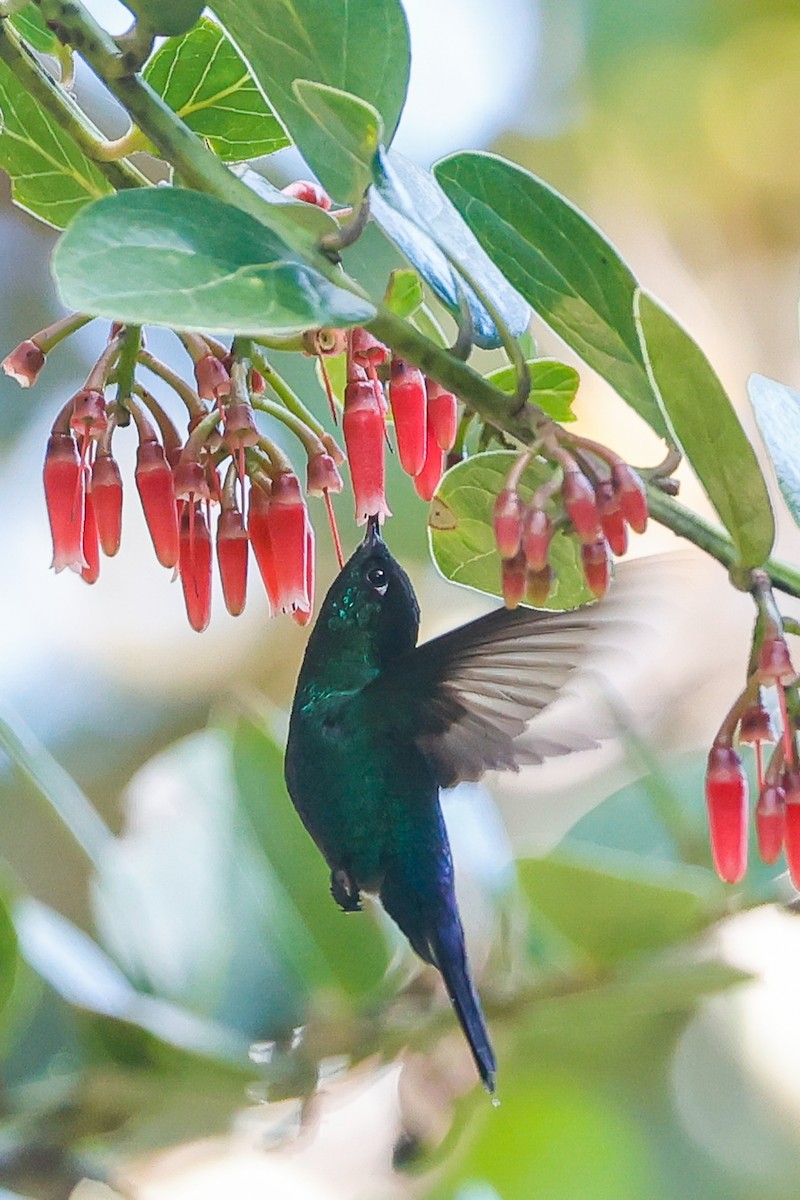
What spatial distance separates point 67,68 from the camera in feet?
1.50

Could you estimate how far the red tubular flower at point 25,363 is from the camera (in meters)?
0.46

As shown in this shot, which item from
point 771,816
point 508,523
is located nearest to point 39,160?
point 508,523

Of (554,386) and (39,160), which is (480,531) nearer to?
(554,386)

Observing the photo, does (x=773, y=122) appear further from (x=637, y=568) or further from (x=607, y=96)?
(x=637, y=568)

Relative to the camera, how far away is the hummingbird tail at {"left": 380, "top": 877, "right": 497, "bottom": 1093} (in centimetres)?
54

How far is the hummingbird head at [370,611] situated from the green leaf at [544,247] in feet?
0.37

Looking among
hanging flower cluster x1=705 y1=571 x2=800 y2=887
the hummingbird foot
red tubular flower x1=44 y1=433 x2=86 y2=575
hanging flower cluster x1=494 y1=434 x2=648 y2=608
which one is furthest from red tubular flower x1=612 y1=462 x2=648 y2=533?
the hummingbird foot

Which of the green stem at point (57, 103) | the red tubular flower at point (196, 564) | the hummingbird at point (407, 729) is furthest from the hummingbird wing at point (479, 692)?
the green stem at point (57, 103)

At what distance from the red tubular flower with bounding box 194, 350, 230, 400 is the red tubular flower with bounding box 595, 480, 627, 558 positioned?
0.14 m

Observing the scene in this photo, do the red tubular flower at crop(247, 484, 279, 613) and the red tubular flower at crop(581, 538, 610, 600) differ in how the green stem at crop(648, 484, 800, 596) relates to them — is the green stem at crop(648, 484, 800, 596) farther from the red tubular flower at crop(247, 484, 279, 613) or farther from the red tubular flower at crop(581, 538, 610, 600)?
the red tubular flower at crop(247, 484, 279, 613)

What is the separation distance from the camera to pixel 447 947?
2.01 feet

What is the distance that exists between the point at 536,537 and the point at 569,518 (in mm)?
16

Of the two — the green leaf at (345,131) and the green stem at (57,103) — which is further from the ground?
the green stem at (57,103)

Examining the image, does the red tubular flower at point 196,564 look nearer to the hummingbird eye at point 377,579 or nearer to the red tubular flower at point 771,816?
the hummingbird eye at point 377,579
